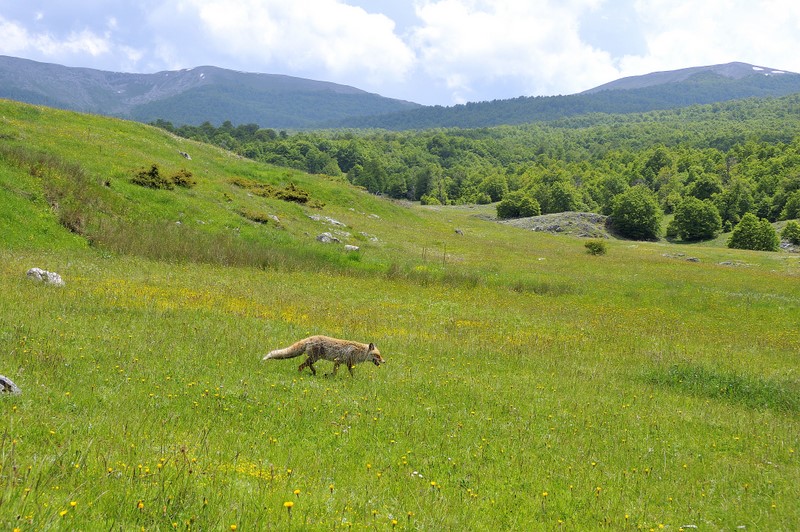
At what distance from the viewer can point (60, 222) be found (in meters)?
27.9

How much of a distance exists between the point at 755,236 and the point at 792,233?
942 cm

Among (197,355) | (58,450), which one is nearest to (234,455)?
(58,450)

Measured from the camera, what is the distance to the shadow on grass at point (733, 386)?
1471 centimetres

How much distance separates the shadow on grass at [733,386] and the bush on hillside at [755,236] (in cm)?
8681

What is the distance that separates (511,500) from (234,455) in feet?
13.0

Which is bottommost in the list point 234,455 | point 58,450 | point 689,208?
point 689,208

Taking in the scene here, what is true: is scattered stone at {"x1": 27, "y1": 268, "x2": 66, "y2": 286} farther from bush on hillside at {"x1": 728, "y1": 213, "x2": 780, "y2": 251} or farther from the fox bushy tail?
bush on hillside at {"x1": 728, "y1": 213, "x2": 780, "y2": 251}

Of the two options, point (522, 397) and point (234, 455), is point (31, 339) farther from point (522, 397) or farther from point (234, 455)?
point (522, 397)

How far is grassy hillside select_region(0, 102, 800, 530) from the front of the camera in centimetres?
622

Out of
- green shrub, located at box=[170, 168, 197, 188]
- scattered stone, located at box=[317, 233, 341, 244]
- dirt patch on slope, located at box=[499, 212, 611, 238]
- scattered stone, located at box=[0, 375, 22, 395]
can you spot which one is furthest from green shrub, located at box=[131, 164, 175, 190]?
dirt patch on slope, located at box=[499, 212, 611, 238]

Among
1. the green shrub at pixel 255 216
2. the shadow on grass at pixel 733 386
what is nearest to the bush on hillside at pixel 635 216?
the green shrub at pixel 255 216

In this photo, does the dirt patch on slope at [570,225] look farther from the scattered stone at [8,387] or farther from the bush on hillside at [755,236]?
the scattered stone at [8,387]

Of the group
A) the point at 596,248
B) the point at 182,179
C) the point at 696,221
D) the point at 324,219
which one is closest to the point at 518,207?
the point at 696,221

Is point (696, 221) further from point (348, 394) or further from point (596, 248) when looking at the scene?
point (348, 394)
